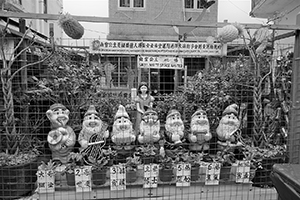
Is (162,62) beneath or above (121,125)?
above

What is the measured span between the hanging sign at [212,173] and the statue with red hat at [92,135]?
4.60ft

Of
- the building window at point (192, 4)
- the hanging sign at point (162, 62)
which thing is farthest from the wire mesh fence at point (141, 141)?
the building window at point (192, 4)

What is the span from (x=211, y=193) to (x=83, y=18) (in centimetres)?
266

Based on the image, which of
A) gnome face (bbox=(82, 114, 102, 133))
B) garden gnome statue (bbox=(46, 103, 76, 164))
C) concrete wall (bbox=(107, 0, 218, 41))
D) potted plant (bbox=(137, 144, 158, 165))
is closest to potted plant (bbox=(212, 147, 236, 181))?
potted plant (bbox=(137, 144, 158, 165))

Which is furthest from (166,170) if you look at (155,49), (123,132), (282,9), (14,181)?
(282,9)

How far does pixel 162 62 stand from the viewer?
10.7 feet

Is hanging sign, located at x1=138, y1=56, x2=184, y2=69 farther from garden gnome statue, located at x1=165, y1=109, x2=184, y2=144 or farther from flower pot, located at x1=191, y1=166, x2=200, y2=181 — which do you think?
flower pot, located at x1=191, y1=166, x2=200, y2=181

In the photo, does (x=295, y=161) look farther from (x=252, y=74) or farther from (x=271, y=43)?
(x=271, y=43)

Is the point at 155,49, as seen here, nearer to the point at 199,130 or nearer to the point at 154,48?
the point at 154,48

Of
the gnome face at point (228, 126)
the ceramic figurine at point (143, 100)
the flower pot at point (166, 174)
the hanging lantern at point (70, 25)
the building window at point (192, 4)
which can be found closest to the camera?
the hanging lantern at point (70, 25)

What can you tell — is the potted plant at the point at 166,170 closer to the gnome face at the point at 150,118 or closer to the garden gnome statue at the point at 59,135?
the gnome face at the point at 150,118

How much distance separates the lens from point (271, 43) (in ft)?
10.8

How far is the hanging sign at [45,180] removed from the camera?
2.78 m

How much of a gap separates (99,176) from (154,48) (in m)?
1.74
